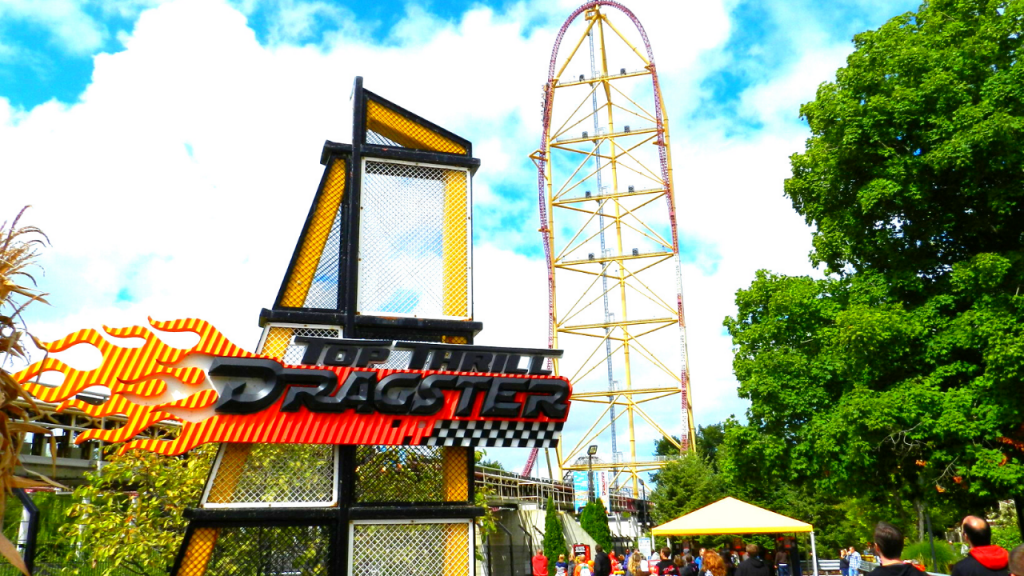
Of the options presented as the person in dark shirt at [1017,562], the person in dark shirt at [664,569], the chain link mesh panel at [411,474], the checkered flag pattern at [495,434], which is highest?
the checkered flag pattern at [495,434]

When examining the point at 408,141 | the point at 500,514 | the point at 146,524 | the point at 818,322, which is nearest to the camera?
the point at 408,141

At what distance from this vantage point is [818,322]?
15.5 m

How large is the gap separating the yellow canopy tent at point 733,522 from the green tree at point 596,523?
11.6 metres

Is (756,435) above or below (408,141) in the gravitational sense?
below

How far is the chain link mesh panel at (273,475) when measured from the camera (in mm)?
7762

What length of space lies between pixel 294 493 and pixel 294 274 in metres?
2.30

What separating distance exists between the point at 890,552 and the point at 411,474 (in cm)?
525

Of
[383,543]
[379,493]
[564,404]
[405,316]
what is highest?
[405,316]

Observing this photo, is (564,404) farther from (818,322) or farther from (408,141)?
(818,322)

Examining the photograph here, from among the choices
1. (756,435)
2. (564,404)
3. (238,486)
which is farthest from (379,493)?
(756,435)

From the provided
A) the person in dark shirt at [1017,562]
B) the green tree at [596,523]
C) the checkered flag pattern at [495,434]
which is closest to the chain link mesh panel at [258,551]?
the checkered flag pattern at [495,434]

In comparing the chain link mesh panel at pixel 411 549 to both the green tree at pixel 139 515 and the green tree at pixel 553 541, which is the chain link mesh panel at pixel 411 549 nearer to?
the green tree at pixel 139 515

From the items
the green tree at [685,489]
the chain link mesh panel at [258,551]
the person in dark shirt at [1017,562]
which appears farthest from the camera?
the green tree at [685,489]

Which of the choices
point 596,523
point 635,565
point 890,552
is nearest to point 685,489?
point 596,523
